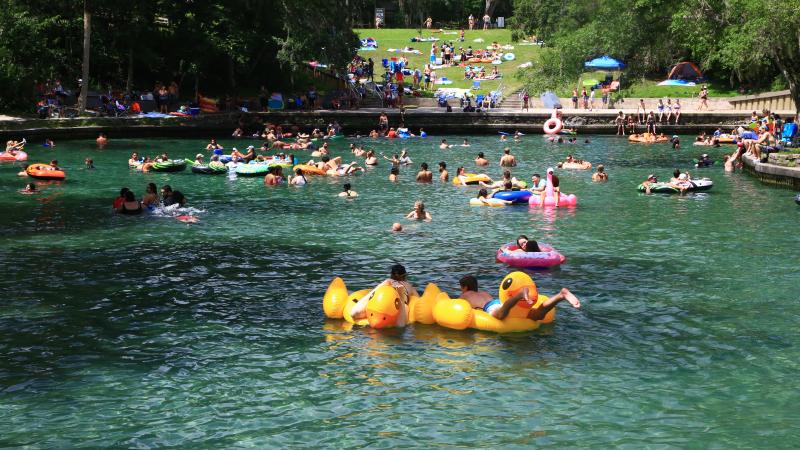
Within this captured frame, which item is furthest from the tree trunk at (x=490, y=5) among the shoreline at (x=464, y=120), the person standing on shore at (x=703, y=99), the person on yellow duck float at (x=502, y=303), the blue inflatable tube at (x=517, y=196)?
the person on yellow duck float at (x=502, y=303)

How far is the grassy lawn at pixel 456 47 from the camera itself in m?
70.6

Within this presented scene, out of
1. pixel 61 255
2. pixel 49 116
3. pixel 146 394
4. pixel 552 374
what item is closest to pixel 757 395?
pixel 552 374

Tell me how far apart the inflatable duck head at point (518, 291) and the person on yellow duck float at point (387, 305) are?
5.73 feet

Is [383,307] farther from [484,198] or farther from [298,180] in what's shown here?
[298,180]

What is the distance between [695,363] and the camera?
1412 centimetres

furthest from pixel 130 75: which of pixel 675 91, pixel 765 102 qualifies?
pixel 765 102

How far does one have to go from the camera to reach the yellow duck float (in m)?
15.4

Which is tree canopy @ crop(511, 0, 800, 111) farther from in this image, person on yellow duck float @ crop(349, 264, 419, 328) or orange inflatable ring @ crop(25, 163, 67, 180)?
person on yellow duck float @ crop(349, 264, 419, 328)

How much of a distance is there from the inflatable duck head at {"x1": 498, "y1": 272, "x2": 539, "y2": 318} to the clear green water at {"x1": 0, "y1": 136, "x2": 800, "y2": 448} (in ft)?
1.77

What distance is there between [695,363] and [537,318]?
2.72 metres

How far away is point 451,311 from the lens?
15.7m

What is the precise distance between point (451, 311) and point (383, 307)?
47.0 inches

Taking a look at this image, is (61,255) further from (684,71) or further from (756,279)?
(684,71)

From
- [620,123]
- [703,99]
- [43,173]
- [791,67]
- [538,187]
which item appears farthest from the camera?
[703,99]
